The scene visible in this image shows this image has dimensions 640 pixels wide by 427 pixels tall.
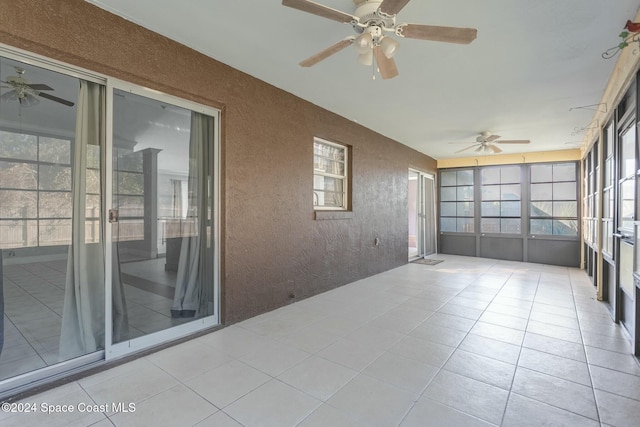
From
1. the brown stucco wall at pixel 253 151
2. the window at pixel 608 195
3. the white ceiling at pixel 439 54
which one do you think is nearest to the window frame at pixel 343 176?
the brown stucco wall at pixel 253 151

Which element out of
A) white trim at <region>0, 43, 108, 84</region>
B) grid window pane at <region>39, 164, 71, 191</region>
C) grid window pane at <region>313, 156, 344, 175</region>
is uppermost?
white trim at <region>0, 43, 108, 84</region>

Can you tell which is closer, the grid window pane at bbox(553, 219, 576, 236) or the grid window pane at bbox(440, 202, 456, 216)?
the grid window pane at bbox(553, 219, 576, 236)

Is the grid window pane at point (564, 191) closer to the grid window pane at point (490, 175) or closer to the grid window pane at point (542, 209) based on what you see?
the grid window pane at point (542, 209)

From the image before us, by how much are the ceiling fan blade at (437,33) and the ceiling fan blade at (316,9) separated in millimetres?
347

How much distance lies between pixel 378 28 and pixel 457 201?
23.4 feet

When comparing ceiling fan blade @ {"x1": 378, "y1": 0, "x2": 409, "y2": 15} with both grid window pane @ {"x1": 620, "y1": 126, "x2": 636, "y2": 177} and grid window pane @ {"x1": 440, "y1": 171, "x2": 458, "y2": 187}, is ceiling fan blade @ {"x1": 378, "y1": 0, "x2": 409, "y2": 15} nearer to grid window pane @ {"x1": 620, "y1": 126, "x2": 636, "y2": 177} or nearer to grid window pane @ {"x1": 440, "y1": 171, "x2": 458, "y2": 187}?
grid window pane @ {"x1": 620, "y1": 126, "x2": 636, "y2": 177}

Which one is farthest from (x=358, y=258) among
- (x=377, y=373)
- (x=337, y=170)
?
(x=377, y=373)

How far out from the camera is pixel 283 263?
3770 mm

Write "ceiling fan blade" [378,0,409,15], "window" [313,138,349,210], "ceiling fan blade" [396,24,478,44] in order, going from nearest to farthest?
1. "ceiling fan blade" [378,0,409,15]
2. "ceiling fan blade" [396,24,478,44]
3. "window" [313,138,349,210]

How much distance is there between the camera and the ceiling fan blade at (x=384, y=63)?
2279 millimetres

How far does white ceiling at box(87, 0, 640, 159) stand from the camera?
224 cm

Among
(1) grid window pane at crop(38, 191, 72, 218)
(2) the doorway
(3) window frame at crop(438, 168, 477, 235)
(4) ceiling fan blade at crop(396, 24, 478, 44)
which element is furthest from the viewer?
(3) window frame at crop(438, 168, 477, 235)

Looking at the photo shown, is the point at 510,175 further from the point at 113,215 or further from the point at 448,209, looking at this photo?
the point at 113,215

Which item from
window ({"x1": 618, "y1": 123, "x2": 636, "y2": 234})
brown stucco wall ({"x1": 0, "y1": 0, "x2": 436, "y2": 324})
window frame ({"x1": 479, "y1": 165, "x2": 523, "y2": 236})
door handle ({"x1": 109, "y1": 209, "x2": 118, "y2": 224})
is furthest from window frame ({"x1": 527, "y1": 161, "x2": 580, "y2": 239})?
door handle ({"x1": 109, "y1": 209, "x2": 118, "y2": 224})
